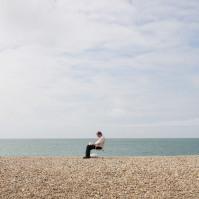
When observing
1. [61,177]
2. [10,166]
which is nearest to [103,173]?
[61,177]

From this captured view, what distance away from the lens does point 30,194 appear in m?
15.6

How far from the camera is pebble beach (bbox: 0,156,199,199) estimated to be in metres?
15.8

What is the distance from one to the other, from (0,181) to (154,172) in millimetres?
5917

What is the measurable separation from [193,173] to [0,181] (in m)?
7.47

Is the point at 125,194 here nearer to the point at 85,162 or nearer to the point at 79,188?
the point at 79,188

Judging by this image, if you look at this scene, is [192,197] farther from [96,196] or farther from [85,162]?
[85,162]

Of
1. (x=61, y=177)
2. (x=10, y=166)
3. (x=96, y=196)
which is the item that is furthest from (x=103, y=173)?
(x=10, y=166)

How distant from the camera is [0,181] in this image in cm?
1702

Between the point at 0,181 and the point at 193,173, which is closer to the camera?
the point at 0,181

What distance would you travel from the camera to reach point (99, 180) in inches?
679

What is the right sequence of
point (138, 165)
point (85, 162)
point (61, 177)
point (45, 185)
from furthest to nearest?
point (85, 162) < point (138, 165) < point (61, 177) < point (45, 185)

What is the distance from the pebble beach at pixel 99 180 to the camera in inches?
622

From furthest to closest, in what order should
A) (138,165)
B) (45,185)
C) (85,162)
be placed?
(85,162), (138,165), (45,185)

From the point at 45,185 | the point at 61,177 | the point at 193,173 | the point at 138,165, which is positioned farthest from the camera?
the point at 138,165
